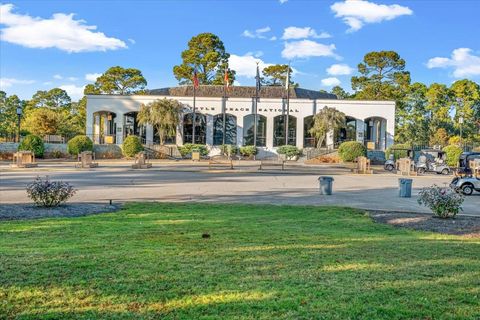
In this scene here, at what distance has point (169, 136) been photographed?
46.7 meters

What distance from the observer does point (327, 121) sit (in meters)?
43.1

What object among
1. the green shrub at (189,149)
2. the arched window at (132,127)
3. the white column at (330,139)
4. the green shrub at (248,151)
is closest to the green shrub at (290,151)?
the green shrub at (248,151)

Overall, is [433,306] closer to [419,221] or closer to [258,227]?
[258,227]

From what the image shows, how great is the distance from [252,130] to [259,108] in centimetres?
267

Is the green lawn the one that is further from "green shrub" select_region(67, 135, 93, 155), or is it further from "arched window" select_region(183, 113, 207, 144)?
"arched window" select_region(183, 113, 207, 144)

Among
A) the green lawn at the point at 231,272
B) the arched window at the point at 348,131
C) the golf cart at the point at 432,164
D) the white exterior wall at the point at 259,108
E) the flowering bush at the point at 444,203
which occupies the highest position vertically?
the white exterior wall at the point at 259,108

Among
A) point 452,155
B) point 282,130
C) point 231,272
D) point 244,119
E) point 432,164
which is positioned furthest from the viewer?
point 282,130

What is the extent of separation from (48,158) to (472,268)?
1542 inches

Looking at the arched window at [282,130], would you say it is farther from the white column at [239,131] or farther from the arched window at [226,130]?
the arched window at [226,130]

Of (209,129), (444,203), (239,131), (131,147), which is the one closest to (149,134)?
(209,129)

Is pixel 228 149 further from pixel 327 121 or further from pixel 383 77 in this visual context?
pixel 383 77

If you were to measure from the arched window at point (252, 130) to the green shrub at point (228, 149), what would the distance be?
3717 mm

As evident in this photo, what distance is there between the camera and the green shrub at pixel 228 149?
1730 inches

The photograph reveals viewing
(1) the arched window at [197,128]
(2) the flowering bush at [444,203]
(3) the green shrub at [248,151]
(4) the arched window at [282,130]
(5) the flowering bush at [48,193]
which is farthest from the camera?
(1) the arched window at [197,128]
